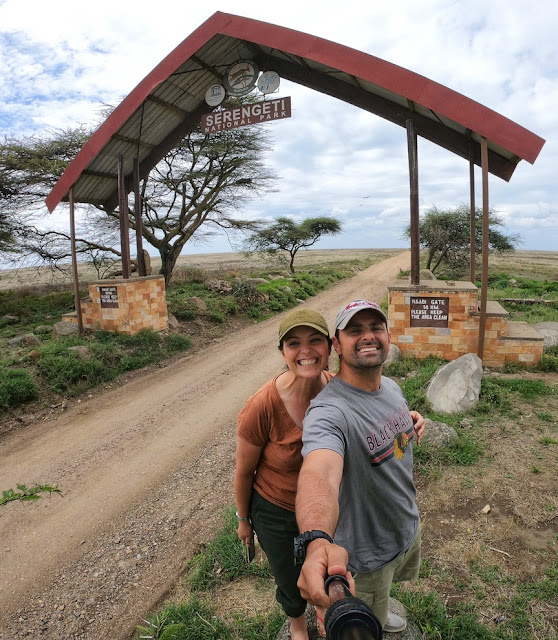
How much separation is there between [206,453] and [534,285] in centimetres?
1803

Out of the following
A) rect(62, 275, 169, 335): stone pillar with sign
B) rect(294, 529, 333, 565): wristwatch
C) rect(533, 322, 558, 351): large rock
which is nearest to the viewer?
rect(294, 529, 333, 565): wristwatch

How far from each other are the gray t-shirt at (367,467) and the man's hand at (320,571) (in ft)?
1.49

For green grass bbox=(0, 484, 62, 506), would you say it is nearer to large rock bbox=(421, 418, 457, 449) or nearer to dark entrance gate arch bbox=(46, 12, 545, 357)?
large rock bbox=(421, 418, 457, 449)

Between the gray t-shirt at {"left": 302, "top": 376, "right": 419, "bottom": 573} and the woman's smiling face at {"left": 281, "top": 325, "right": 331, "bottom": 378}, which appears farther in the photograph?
the woman's smiling face at {"left": 281, "top": 325, "right": 331, "bottom": 378}

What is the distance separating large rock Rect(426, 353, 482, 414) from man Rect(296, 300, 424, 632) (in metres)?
3.82

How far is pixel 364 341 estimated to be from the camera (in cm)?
190

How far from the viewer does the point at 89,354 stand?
8430 millimetres

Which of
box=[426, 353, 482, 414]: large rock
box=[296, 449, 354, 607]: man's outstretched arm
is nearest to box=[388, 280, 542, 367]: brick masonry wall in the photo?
box=[426, 353, 482, 414]: large rock

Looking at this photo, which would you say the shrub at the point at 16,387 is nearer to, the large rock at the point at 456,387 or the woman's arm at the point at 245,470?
the woman's arm at the point at 245,470

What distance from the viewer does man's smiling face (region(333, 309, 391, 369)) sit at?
187cm

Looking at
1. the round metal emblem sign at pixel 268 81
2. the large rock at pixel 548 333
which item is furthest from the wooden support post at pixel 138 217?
the large rock at pixel 548 333

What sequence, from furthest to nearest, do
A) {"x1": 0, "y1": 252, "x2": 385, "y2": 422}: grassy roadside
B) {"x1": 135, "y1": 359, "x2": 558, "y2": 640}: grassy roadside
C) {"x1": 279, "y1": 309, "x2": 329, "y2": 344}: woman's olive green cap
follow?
1. {"x1": 0, "y1": 252, "x2": 385, "y2": 422}: grassy roadside
2. {"x1": 135, "y1": 359, "x2": 558, "y2": 640}: grassy roadside
3. {"x1": 279, "y1": 309, "x2": 329, "y2": 344}: woman's olive green cap

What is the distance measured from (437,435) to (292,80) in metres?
7.83

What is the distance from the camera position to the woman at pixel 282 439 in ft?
6.66
